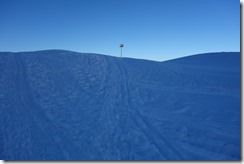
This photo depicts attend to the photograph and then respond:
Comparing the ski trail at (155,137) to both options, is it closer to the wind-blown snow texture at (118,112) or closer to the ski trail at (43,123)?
the wind-blown snow texture at (118,112)

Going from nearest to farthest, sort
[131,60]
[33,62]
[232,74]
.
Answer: [232,74] → [33,62] → [131,60]

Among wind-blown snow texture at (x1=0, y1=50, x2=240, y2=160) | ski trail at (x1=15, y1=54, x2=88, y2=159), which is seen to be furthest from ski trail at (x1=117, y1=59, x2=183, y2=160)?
ski trail at (x1=15, y1=54, x2=88, y2=159)

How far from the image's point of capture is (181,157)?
624 cm

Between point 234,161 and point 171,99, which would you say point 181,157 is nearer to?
point 234,161

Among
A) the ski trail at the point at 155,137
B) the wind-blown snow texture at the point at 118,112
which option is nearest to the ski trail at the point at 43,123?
the wind-blown snow texture at the point at 118,112

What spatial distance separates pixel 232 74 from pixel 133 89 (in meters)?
5.09

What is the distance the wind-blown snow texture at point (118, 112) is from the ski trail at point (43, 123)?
0.03 meters

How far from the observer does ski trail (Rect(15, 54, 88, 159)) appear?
6.74 meters

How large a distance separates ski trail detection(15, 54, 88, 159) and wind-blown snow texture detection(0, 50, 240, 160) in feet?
0.09

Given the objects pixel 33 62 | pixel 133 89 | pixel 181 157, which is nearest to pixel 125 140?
pixel 181 157

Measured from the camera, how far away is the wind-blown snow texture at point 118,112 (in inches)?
263

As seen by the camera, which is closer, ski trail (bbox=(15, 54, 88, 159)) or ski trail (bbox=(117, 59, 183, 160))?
ski trail (bbox=(117, 59, 183, 160))

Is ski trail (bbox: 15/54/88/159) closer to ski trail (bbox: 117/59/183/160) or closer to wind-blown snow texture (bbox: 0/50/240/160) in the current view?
wind-blown snow texture (bbox: 0/50/240/160)

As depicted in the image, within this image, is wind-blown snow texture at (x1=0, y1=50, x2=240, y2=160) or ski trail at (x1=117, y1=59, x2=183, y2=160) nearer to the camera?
ski trail at (x1=117, y1=59, x2=183, y2=160)
